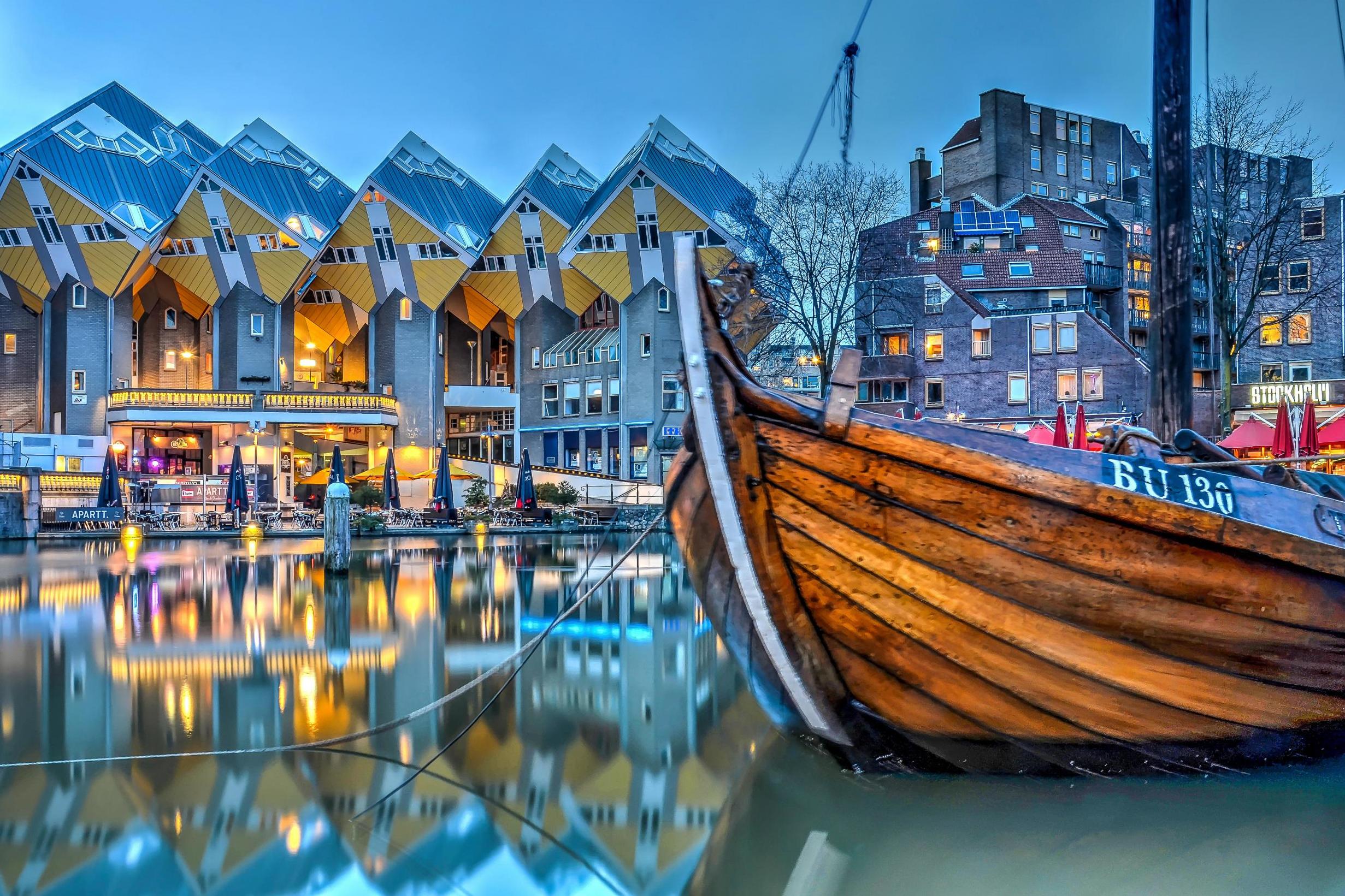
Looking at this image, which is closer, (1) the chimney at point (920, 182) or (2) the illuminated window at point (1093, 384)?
(2) the illuminated window at point (1093, 384)

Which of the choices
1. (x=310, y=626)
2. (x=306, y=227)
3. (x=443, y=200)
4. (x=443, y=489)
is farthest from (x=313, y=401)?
(x=310, y=626)

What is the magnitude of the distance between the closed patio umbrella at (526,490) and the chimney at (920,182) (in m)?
34.0

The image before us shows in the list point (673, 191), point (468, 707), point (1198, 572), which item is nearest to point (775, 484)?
point (1198, 572)

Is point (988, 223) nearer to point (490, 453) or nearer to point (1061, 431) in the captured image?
point (490, 453)

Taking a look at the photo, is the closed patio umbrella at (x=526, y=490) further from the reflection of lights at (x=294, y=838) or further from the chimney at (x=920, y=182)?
the chimney at (x=920, y=182)

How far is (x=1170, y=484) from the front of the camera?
4.49 meters

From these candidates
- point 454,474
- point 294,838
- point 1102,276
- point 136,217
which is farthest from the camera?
point 1102,276

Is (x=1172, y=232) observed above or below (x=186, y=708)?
above

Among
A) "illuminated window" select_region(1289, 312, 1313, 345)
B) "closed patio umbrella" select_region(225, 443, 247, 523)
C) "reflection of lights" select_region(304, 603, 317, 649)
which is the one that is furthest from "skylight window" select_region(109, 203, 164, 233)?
"illuminated window" select_region(1289, 312, 1313, 345)

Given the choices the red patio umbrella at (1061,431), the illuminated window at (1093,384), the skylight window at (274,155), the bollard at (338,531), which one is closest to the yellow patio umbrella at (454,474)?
the skylight window at (274,155)

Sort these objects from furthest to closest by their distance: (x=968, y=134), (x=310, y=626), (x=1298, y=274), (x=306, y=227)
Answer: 1. (x=968, y=134)
2. (x=306, y=227)
3. (x=1298, y=274)
4. (x=310, y=626)

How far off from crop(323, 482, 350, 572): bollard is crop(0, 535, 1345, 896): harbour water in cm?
710

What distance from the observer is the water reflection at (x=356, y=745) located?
4391mm

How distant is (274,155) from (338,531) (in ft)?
116
